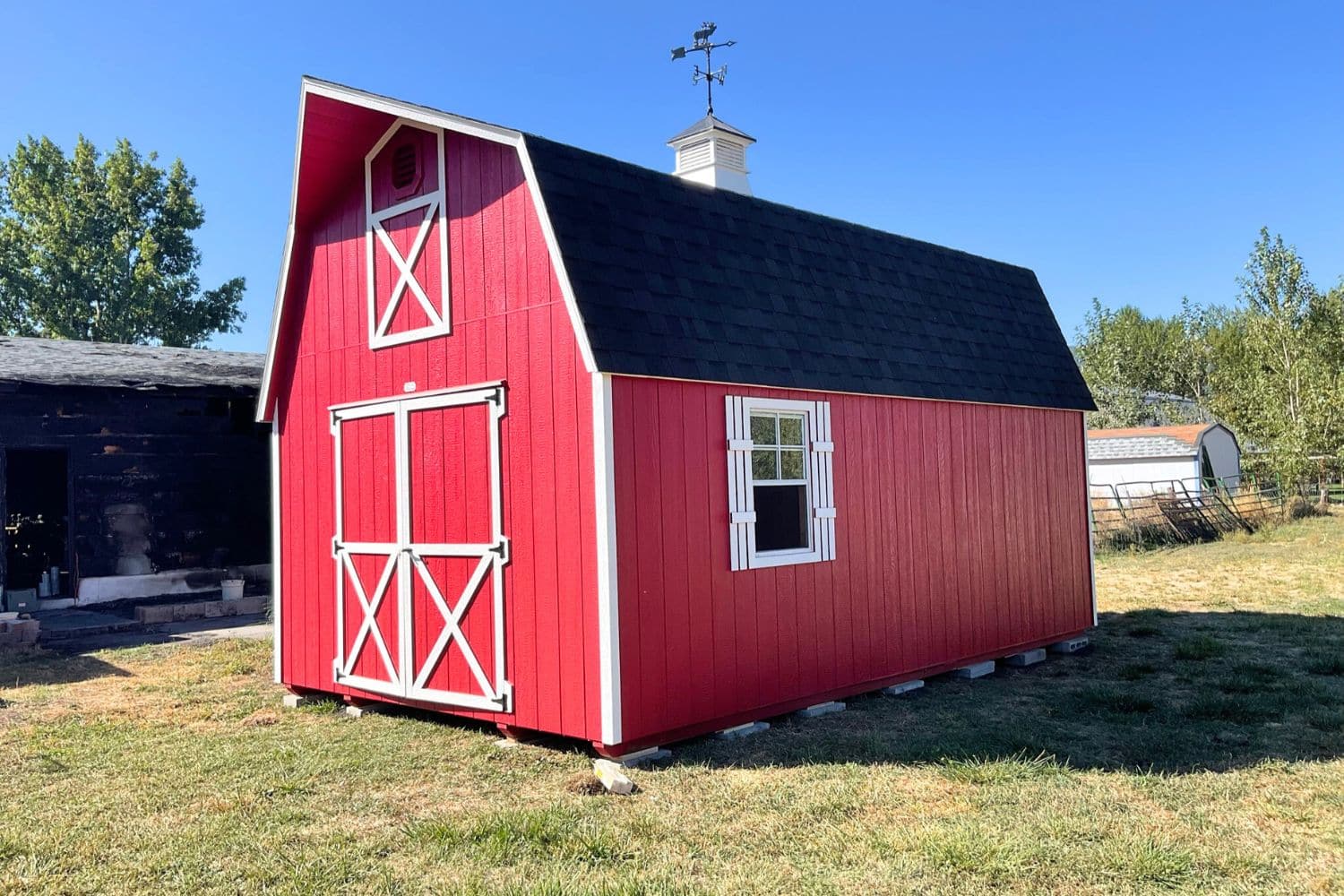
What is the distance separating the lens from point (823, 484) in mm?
7824

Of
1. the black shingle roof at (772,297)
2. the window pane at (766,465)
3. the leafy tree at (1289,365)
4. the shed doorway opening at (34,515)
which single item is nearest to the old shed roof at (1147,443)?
the leafy tree at (1289,365)

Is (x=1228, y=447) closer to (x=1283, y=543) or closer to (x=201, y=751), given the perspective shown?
(x=1283, y=543)

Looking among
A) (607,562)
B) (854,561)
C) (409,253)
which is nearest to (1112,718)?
(854,561)

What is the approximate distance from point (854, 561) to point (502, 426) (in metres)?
2.92

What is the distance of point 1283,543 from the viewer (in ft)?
65.8

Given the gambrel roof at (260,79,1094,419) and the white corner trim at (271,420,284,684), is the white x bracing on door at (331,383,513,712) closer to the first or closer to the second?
the white corner trim at (271,420,284,684)

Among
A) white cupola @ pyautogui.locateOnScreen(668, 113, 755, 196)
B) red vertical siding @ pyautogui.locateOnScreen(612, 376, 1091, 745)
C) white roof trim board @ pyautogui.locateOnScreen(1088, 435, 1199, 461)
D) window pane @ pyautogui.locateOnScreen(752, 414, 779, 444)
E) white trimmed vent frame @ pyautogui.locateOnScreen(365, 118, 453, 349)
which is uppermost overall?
white cupola @ pyautogui.locateOnScreen(668, 113, 755, 196)

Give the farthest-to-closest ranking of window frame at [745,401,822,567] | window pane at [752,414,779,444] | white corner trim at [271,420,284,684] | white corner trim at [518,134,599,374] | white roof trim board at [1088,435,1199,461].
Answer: white roof trim board at [1088,435,1199,461] < white corner trim at [271,420,284,684] < window pane at [752,414,779,444] < window frame at [745,401,822,567] < white corner trim at [518,134,599,374]

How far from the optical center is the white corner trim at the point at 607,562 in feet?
20.4

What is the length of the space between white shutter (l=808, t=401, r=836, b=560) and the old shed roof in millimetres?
22720

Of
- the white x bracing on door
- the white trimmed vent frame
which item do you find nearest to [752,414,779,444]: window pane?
the white x bracing on door

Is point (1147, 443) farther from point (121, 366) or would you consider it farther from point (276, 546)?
point (276, 546)

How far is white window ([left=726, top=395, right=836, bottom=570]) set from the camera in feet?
24.3

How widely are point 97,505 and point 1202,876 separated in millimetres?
13762
